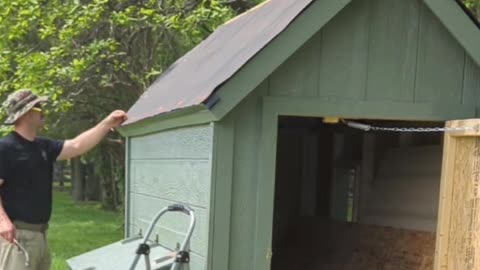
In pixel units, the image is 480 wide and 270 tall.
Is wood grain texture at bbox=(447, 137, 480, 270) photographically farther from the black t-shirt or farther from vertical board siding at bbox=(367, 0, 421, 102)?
the black t-shirt

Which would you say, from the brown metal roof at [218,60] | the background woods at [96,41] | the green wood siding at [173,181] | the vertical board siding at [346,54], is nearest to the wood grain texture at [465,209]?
the vertical board siding at [346,54]

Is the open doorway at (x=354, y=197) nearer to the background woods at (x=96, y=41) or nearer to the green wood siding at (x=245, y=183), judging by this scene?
the green wood siding at (x=245, y=183)

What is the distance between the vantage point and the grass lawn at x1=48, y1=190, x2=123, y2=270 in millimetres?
11641

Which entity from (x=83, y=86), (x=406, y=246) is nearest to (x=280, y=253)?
(x=406, y=246)

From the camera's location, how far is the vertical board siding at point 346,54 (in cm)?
411

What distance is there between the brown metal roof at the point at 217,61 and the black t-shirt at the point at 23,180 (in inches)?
37.4

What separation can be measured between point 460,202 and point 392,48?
3.54 ft

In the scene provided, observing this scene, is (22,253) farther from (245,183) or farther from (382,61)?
(382,61)

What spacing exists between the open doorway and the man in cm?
297

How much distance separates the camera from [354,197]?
22.2ft

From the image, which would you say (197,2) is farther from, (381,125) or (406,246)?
(406,246)

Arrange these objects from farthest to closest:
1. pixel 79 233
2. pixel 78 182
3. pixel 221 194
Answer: pixel 78 182, pixel 79 233, pixel 221 194

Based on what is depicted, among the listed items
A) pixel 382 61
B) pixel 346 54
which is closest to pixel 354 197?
pixel 382 61

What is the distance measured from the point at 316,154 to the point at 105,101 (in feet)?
22.9
